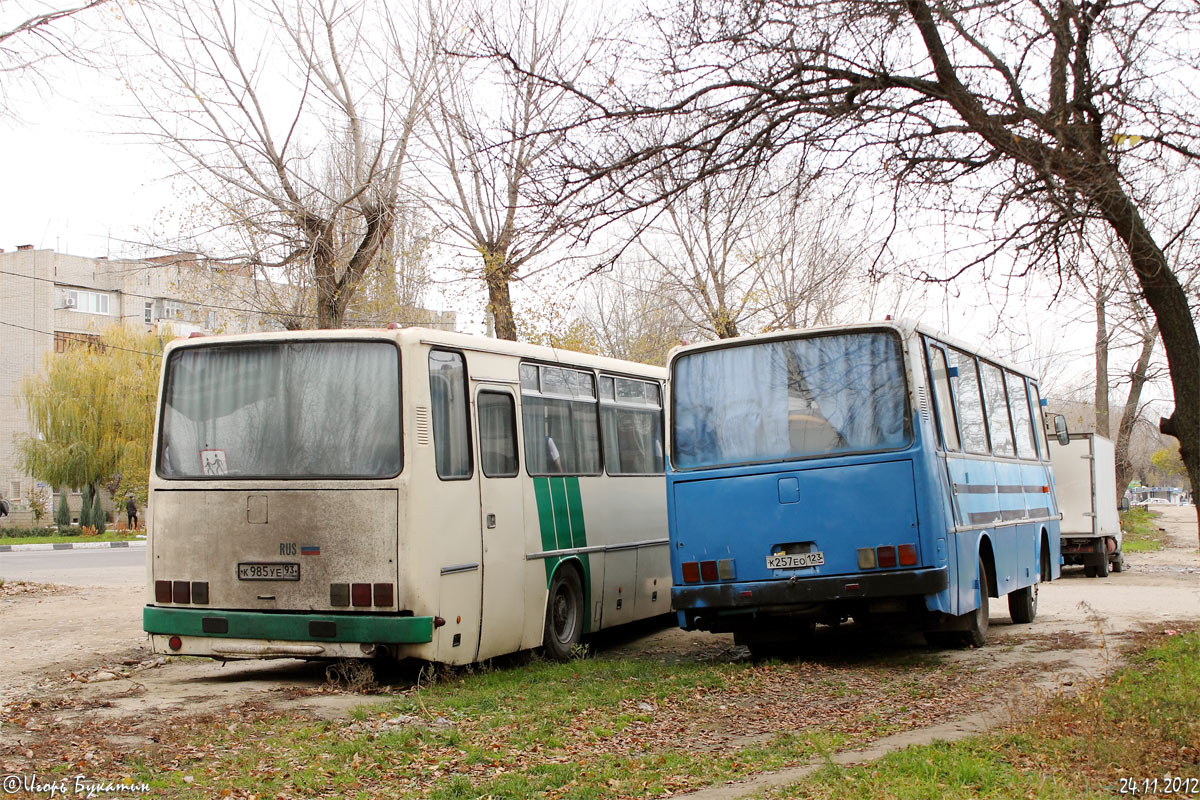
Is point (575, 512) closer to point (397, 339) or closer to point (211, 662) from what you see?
point (397, 339)

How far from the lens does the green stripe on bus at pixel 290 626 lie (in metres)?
9.68

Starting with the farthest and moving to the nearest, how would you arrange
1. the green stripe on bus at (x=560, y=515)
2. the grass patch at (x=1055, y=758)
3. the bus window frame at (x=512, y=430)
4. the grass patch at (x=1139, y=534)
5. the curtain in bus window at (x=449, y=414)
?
the grass patch at (x=1139, y=534), the green stripe on bus at (x=560, y=515), the bus window frame at (x=512, y=430), the curtain in bus window at (x=449, y=414), the grass patch at (x=1055, y=758)

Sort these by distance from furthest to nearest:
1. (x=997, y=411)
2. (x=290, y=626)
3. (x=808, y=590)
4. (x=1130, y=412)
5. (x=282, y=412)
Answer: (x=1130, y=412)
(x=997, y=411)
(x=808, y=590)
(x=282, y=412)
(x=290, y=626)

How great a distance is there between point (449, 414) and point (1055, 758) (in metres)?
5.75

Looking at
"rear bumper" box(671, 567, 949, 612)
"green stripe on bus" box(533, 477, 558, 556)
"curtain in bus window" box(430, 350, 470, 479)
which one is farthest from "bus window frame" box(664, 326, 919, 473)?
"curtain in bus window" box(430, 350, 470, 479)

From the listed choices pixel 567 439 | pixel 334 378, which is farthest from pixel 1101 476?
pixel 334 378

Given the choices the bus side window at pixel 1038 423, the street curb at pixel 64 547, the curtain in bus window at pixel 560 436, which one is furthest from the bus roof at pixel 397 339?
the street curb at pixel 64 547

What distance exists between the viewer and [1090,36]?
27.5 feet

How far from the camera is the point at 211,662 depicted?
12.2 meters

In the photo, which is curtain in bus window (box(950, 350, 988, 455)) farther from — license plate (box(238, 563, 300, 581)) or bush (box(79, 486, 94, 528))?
bush (box(79, 486, 94, 528))

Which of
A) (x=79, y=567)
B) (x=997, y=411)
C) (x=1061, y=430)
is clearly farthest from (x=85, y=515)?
(x=997, y=411)

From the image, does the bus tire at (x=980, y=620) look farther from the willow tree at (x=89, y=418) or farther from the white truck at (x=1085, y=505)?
the willow tree at (x=89, y=418)

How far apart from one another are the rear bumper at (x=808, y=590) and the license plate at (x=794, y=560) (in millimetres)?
125

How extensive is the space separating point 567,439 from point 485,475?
1.91 m
